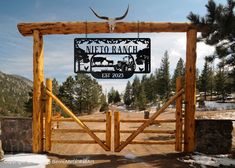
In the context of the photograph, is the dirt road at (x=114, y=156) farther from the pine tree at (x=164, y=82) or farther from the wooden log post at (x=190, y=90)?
the pine tree at (x=164, y=82)

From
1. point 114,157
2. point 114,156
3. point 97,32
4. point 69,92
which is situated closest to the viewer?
point 114,157

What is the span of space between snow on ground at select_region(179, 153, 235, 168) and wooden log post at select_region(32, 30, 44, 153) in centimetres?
428

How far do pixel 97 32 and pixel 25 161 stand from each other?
420 centimetres

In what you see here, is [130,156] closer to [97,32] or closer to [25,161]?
[25,161]

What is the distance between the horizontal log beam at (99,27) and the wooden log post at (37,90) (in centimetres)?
31

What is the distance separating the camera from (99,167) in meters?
7.66

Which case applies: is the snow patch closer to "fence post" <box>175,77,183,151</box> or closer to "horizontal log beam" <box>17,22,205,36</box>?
"fence post" <box>175,77,183,151</box>

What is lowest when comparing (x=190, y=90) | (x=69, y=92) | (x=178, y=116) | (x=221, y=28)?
(x=178, y=116)

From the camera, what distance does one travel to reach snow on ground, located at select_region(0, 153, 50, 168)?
25.5ft

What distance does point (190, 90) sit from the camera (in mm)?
9055

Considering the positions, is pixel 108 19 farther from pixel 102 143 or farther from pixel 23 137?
pixel 23 137

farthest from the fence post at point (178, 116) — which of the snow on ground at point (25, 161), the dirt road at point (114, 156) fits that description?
the snow on ground at point (25, 161)

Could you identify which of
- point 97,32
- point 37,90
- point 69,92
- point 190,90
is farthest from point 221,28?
point 69,92

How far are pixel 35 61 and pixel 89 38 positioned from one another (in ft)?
5.84
